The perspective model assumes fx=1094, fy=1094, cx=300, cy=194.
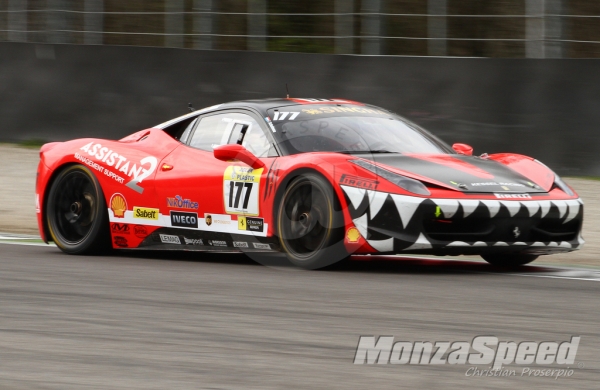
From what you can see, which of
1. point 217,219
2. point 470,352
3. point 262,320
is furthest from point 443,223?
point 470,352

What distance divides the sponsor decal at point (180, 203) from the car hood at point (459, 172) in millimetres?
1355

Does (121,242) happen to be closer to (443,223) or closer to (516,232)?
(443,223)

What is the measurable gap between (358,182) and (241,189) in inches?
41.3

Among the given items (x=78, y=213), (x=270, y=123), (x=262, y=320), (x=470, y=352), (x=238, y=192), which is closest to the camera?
(x=470, y=352)

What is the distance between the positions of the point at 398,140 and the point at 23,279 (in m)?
2.83

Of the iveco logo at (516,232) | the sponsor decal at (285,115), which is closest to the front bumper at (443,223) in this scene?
the iveco logo at (516,232)

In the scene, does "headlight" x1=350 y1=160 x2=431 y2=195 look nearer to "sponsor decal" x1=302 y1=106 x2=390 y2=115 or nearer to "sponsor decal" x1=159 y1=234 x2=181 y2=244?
"sponsor decal" x1=302 y1=106 x2=390 y2=115

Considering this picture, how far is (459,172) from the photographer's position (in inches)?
286

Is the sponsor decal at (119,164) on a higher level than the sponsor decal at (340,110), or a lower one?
lower

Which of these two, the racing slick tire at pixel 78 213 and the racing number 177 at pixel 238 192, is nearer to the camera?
the racing number 177 at pixel 238 192

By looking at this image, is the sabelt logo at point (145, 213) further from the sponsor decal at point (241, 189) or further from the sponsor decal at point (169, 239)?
the sponsor decal at point (241, 189)

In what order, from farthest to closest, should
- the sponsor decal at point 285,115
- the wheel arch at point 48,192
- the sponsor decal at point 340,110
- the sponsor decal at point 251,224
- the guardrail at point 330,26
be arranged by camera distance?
1. the guardrail at point 330,26
2. the wheel arch at point 48,192
3. the sponsor decal at point 340,110
4. the sponsor decal at point 285,115
5. the sponsor decal at point 251,224

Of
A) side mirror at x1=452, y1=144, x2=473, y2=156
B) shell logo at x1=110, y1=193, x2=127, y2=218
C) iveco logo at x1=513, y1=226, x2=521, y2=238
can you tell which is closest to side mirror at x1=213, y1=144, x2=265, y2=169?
shell logo at x1=110, y1=193, x2=127, y2=218

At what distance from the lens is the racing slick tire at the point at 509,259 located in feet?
26.1
